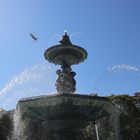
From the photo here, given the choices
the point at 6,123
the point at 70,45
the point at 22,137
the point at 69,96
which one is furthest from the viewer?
the point at 6,123

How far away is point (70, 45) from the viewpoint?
1983cm

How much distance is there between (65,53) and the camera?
20031 millimetres

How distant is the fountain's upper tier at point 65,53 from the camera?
19.8 meters

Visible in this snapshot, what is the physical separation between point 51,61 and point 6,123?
20.7 meters

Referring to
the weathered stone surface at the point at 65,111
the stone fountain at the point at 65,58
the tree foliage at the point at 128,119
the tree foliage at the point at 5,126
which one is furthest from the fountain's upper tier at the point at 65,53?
the tree foliage at the point at 5,126

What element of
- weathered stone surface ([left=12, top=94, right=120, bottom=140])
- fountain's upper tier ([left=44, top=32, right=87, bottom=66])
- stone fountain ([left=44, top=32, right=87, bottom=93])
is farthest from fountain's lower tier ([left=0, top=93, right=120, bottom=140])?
fountain's upper tier ([left=44, top=32, right=87, bottom=66])

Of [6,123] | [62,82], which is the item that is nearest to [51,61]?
[62,82]

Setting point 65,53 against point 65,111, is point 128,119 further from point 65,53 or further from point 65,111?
point 65,111

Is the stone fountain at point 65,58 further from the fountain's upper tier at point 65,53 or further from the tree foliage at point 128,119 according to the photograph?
the tree foliage at point 128,119

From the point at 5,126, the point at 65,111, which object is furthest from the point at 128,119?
the point at 65,111

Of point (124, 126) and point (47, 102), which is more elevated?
point (124, 126)

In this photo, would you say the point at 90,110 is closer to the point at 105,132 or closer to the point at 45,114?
the point at 45,114

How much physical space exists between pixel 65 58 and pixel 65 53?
0.33 m

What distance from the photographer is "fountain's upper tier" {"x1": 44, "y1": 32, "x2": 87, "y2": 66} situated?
19.8 m
